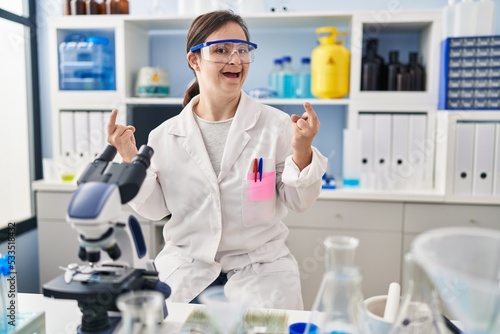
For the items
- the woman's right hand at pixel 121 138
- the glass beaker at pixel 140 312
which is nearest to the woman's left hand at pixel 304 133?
the woman's right hand at pixel 121 138

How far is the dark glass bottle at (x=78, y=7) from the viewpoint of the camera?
8.84 feet

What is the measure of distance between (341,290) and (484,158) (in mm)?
1897

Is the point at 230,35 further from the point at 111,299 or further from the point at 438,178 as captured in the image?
the point at 438,178

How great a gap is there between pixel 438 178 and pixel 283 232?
46.7 inches

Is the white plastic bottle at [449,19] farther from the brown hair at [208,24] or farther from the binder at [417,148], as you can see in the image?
the brown hair at [208,24]

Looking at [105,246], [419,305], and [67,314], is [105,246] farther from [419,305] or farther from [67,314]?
[419,305]

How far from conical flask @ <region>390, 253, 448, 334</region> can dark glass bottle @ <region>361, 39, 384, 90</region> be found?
193 cm

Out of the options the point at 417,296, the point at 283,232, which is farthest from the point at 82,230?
the point at 283,232

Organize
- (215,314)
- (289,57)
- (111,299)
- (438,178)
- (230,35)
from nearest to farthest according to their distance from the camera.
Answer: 1. (215,314)
2. (111,299)
3. (230,35)
4. (438,178)
5. (289,57)

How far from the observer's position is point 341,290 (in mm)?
726

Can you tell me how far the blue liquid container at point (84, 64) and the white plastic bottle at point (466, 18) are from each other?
1855 mm

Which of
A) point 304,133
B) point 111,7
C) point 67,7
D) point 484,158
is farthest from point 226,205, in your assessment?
point 67,7

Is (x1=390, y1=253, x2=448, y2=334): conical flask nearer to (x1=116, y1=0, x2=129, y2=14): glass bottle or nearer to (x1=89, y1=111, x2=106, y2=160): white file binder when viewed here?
(x1=89, y1=111, x2=106, y2=160): white file binder

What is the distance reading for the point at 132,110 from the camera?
278cm
